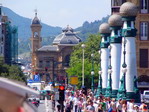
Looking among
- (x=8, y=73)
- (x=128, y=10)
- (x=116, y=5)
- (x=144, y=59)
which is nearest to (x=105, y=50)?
(x=144, y=59)

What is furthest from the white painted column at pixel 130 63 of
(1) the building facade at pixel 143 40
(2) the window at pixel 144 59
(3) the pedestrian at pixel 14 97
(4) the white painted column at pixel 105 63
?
(3) the pedestrian at pixel 14 97

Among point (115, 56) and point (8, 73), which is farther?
point (8, 73)

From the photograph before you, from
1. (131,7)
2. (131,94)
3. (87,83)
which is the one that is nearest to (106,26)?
(131,7)

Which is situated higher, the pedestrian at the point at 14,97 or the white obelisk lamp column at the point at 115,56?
the white obelisk lamp column at the point at 115,56

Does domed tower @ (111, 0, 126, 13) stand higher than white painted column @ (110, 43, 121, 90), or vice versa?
domed tower @ (111, 0, 126, 13)

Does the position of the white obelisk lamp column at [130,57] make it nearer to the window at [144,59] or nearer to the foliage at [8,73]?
the foliage at [8,73]

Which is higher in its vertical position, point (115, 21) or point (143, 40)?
point (115, 21)

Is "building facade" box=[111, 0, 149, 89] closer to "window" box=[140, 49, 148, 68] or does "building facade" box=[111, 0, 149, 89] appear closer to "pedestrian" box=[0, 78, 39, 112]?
"window" box=[140, 49, 148, 68]

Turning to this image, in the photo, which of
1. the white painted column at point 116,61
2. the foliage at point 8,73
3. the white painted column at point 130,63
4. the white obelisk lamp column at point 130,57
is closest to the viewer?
the white obelisk lamp column at point 130,57

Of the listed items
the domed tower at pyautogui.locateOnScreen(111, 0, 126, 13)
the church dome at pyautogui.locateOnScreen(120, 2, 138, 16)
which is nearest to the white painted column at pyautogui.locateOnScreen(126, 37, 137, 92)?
the church dome at pyautogui.locateOnScreen(120, 2, 138, 16)

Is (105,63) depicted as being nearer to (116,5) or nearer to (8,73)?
(8,73)

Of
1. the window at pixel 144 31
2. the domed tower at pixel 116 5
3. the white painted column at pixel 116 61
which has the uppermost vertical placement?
the domed tower at pixel 116 5

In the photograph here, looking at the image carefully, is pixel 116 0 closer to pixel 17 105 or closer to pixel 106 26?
pixel 106 26

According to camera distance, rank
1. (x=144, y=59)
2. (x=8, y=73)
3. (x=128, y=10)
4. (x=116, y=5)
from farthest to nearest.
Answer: (x=116, y=5), (x=8, y=73), (x=144, y=59), (x=128, y=10)
